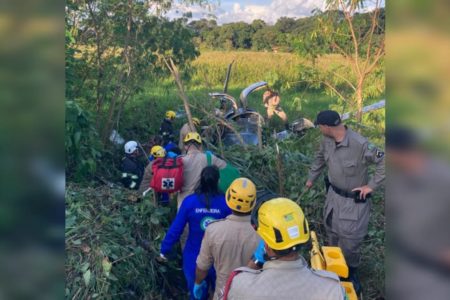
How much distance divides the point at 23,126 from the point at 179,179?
11.2ft

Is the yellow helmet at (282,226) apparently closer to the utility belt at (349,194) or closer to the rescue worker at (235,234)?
the rescue worker at (235,234)

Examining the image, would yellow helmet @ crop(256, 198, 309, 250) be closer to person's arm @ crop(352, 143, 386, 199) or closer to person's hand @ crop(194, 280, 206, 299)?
person's hand @ crop(194, 280, 206, 299)

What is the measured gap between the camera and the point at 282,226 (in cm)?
217

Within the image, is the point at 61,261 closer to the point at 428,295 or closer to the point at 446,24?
the point at 428,295

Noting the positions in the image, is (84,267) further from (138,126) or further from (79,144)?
(138,126)

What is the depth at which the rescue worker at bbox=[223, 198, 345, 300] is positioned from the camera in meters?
2.08

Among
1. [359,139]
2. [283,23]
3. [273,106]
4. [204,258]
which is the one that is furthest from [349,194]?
[283,23]

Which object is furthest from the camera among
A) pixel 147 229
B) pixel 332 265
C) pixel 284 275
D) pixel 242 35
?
pixel 242 35

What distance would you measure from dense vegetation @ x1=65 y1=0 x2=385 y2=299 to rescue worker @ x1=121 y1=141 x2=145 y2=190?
154 millimetres

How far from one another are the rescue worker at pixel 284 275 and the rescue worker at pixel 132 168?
3983 millimetres

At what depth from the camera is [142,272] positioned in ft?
14.5

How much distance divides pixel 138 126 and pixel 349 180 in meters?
5.65

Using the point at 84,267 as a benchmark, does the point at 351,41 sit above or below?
above

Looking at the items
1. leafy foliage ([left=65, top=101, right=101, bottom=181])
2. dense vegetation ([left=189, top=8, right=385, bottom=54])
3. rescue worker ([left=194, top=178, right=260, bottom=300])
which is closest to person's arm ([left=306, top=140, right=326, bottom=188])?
rescue worker ([left=194, top=178, right=260, bottom=300])
